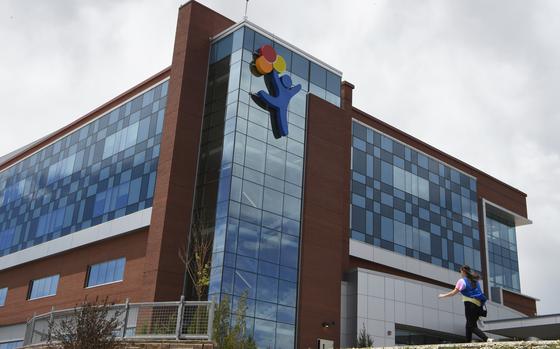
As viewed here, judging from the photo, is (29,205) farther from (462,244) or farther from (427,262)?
(462,244)

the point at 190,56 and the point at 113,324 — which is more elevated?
the point at 190,56

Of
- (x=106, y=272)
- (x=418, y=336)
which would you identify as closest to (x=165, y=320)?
(x=106, y=272)

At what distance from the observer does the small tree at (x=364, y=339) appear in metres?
36.5

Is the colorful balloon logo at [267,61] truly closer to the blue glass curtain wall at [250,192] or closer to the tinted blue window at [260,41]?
the tinted blue window at [260,41]

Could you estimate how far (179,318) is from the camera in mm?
19125

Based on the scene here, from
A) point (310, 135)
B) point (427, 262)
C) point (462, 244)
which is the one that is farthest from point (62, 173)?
point (462, 244)

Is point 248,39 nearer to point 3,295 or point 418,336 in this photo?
point 418,336

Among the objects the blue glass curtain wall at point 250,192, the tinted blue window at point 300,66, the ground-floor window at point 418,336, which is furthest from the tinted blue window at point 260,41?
the ground-floor window at point 418,336

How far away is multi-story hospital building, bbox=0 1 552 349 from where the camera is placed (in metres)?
35.1

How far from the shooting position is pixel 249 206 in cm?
3528

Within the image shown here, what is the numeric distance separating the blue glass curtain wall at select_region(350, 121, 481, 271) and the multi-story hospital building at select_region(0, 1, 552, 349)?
14 centimetres

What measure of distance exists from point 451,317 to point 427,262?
18.9 feet

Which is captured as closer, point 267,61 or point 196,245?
point 196,245

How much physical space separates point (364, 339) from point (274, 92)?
14771mm
